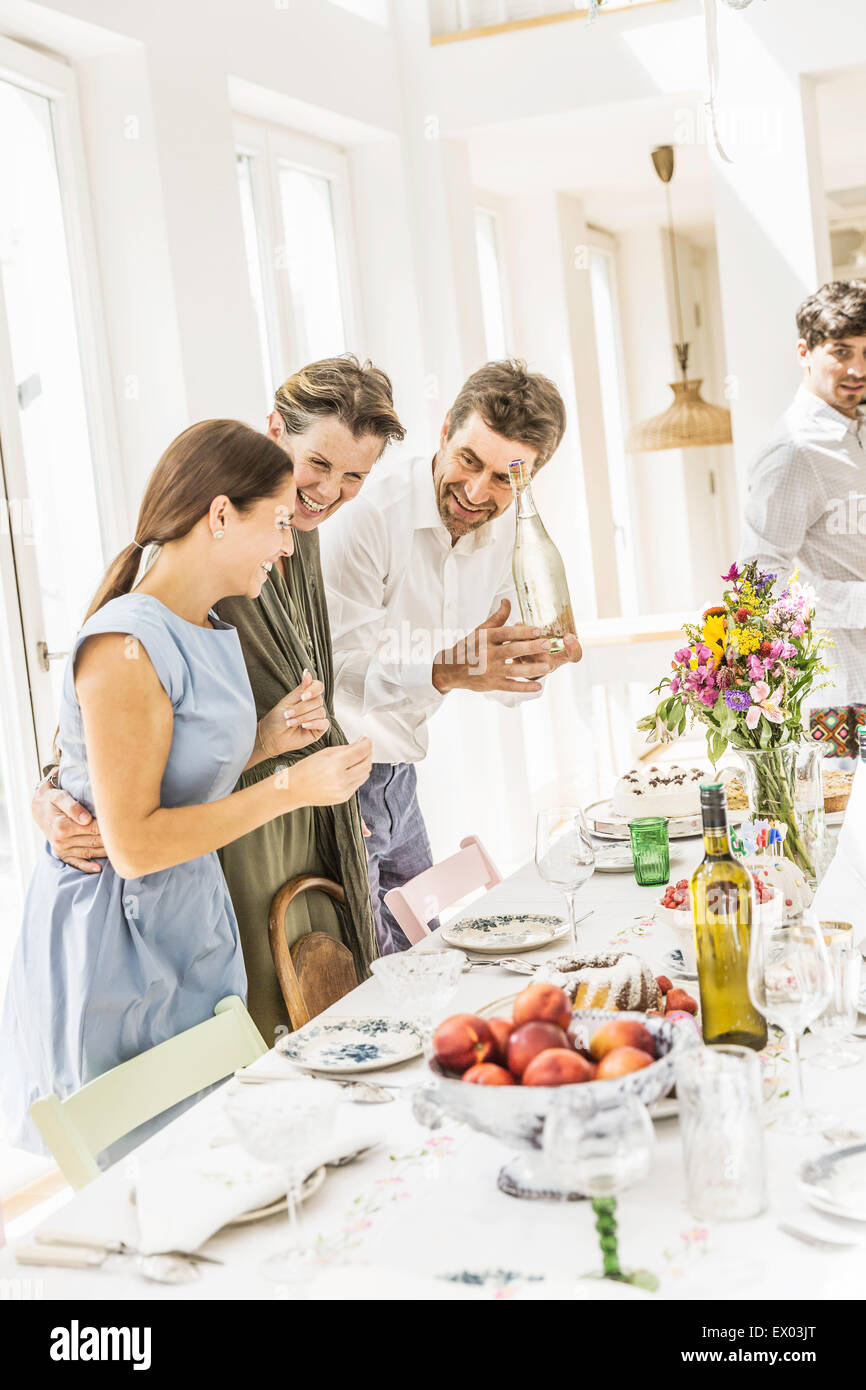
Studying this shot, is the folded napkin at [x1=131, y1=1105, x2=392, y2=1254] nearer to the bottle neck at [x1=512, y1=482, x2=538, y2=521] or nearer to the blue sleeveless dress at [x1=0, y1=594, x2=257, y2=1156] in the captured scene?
the blue sleeveless dress at [x1=0, y1=594, x2=257, y2=1156]

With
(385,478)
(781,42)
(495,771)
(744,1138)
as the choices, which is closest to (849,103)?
(781,42)

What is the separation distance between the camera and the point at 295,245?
13.2 ft

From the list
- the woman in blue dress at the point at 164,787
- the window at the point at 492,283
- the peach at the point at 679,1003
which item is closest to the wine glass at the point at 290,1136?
the peach at the point at 679,1003

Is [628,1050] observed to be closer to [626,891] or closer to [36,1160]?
[626,891]

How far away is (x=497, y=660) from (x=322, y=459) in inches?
17.3

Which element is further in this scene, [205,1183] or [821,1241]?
[205,1183]

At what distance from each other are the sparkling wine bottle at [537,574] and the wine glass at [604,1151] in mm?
1208

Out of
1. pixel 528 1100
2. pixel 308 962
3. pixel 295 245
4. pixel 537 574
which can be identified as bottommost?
pixel 308 962

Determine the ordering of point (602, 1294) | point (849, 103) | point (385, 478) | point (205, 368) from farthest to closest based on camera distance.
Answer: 1. point (849, 103)
2. point (205, 368)
3. point (385, 478)
4. point (602, 1294)

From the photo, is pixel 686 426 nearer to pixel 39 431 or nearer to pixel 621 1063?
pixel 39 431

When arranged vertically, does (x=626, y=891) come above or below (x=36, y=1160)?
above

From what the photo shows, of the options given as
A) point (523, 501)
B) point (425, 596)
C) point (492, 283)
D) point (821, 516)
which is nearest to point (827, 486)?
point (821, 516)

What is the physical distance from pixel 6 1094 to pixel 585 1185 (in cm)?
112
